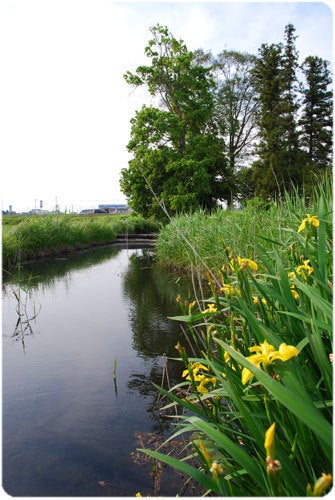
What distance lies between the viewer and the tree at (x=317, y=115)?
19703 millimetres

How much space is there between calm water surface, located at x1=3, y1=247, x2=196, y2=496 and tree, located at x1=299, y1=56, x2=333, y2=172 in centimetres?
1783

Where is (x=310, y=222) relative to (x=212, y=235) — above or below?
above

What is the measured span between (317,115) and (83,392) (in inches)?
852

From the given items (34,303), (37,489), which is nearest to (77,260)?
(34,303)

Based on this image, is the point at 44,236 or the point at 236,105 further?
the point at 236,105

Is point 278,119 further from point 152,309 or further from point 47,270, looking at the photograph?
point 152,309

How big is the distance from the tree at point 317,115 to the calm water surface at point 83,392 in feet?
58.5

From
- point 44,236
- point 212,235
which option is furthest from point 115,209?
point 212,235

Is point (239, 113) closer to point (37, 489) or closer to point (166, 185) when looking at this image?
point (166, 185)

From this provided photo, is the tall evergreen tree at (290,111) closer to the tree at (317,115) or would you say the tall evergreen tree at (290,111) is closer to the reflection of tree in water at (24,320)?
the tree at (317,115)

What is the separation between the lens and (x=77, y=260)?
Answer: 1106 cm

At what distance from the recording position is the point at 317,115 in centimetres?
2069

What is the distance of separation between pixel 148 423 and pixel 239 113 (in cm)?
2384

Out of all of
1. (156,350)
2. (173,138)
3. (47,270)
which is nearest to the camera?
(156,350)
